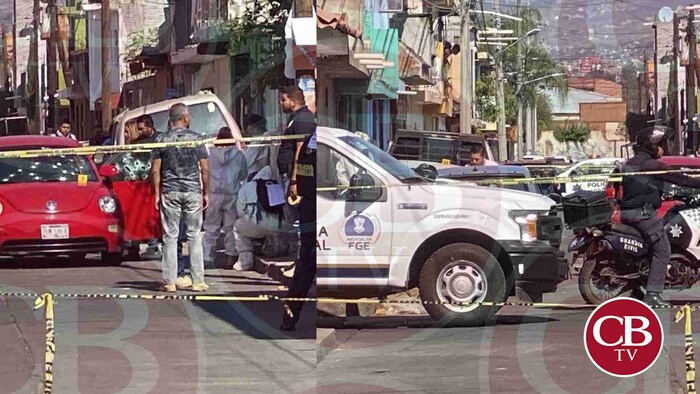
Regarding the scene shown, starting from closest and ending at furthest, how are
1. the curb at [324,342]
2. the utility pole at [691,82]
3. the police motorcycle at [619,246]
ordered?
1. the utility pole at [691,82]
2. the police motorcycle at [619,246]
3. the curb at [324,342]

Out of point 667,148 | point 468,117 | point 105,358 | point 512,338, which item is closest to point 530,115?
point 468,117

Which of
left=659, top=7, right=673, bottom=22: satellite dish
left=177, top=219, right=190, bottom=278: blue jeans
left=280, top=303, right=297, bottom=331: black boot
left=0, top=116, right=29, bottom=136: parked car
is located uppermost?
left=659, top=7, right=673, bottom=22: satellite dish

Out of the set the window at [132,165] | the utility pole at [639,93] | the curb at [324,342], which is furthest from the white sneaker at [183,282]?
the utility pole at [639,93]

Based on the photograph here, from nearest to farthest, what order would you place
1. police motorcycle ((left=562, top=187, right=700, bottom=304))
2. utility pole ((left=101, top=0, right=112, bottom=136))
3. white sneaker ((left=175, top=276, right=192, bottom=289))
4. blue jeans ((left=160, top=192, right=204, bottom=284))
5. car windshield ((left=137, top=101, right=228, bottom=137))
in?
1. police motorcycle ((left=562, top=187, right=700, bottom=304))
2. utility pole ((left=101, top=0, right=112, bottom=136))
3. car windshield ((left=137, top=101, right=228, bottom=137))
4. blue jeans ((left=160, top=192, right=204, bottom=284))
5. white sneaker ((left=175, top=276, right=192, bottom=289))

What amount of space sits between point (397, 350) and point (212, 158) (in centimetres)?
134

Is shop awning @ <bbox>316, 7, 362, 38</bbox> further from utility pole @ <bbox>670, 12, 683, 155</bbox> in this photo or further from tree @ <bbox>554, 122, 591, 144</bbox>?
utility pole @ <bbox>670, 12, 683, 155</bbox>

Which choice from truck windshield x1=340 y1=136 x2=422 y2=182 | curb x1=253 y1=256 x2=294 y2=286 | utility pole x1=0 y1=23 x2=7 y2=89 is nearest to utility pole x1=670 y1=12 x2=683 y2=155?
truck windshield x1=340 y1=136 x2=422 y2=182

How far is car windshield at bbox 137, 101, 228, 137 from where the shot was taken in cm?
578

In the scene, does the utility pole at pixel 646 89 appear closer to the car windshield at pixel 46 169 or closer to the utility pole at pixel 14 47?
the car windshield at pixel 46 169

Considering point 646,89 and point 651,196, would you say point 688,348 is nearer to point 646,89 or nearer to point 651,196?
point 651,196

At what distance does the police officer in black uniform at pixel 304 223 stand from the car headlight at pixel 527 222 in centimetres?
103

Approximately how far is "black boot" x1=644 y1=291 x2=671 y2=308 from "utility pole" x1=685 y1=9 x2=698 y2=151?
64cm

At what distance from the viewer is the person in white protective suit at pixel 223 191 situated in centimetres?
596

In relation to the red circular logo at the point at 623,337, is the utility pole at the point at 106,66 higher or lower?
higher
